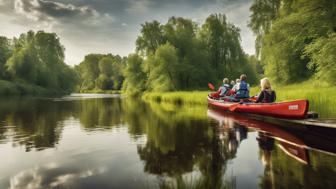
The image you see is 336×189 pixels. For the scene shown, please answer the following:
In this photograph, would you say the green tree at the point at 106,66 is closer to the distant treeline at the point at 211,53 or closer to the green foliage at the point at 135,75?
the distant treeline at the point at 211,53

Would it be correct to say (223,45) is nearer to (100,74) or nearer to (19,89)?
(19,89)

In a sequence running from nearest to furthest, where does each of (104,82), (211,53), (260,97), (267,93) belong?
(267,93), (260,97), (211,53), (104,82)

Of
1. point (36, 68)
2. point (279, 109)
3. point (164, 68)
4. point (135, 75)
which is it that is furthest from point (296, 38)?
point (36, 68)

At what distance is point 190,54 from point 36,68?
120 feet

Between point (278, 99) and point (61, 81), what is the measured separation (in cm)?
6032

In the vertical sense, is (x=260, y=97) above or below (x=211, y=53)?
below

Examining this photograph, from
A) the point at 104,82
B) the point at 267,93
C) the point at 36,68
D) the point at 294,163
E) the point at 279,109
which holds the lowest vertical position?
the point at 294,163

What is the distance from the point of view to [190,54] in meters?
39.2

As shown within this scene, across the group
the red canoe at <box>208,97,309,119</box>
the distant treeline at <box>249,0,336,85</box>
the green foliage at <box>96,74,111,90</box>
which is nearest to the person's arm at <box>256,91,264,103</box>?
the red canoe at <box>208,97,309,119</box>

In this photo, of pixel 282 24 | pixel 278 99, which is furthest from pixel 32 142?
pixel 282 24

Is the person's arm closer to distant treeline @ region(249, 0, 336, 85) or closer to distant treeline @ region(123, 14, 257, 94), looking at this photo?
distant treeline @ region(249, 0, 336, 85)

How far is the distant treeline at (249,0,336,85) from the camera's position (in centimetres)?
1562

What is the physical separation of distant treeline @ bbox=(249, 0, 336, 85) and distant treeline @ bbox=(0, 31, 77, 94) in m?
44.4

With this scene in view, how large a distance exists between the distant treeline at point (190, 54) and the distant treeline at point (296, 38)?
737cm
